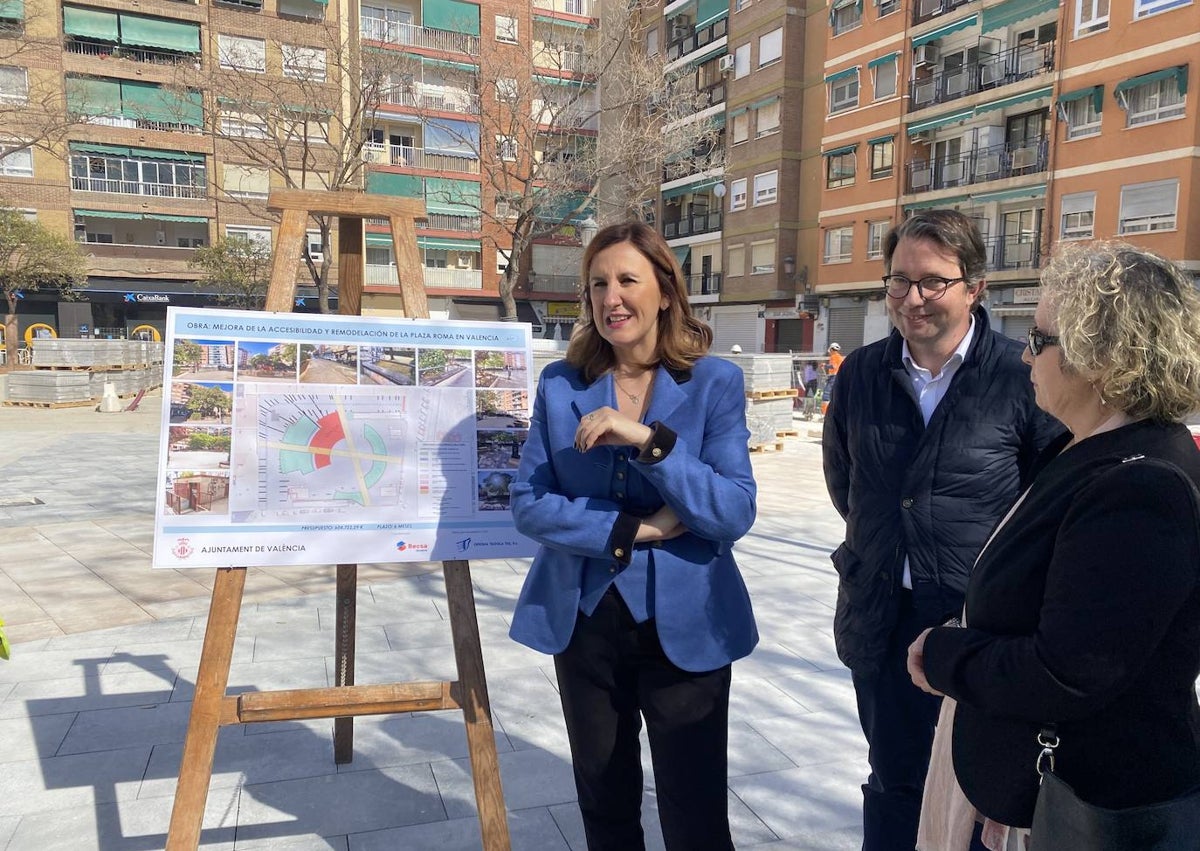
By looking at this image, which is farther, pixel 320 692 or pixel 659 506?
pixel 320 692

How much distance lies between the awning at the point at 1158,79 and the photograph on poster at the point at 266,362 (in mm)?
23149

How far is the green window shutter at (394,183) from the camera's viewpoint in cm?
3122

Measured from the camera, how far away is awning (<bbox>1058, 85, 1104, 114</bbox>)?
819 inches

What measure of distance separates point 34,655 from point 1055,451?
4.37m

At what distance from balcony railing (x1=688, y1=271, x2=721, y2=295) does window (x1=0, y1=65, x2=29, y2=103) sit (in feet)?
83.3

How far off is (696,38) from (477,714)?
36499 mm

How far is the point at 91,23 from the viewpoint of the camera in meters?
30.6

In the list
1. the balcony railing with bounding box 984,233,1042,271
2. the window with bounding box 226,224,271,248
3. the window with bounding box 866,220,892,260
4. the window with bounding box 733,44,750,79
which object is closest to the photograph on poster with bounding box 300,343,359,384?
the balcony railing with bounding box 984,233,1042,271

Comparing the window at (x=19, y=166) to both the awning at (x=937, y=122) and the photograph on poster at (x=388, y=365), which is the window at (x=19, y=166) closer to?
the awning at (x=937, y=122)

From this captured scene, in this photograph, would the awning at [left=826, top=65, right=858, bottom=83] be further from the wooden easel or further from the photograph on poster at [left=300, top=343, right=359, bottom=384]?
the photograph on poster at [left=300, top=343, right=359, bottom=384]

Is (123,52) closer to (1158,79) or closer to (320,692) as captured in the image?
(1158,79)

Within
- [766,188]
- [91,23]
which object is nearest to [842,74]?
[766,188]

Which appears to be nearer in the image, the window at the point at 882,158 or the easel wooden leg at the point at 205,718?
the easel wooden leg at the point at 205,718

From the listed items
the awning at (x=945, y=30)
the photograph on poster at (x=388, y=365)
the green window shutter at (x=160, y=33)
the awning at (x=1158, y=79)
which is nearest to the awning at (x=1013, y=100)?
the awning at (x=1158, y=79)
